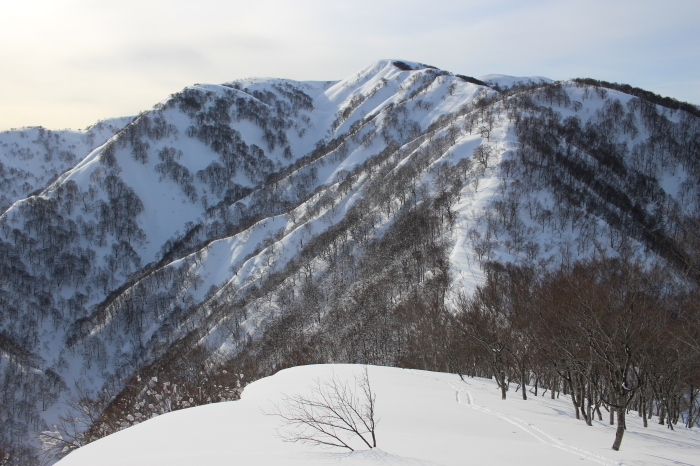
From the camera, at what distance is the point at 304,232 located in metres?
140

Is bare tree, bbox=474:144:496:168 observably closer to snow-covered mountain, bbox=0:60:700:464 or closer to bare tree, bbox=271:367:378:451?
snow-covered mountain, bbox=0:60:700:464

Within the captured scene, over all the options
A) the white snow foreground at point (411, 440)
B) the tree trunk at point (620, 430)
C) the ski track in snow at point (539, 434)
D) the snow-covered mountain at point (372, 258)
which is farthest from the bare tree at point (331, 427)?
the snow-covered mountain at point (372, 258)

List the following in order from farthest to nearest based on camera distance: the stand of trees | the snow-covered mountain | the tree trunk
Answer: the snow-covered mountain
the stand of trees
the tree trunk

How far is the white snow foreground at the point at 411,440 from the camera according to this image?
11.5 meters

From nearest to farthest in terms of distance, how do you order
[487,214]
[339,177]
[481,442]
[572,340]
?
[481,442]
[572,340]
[487,214]
[339,177]

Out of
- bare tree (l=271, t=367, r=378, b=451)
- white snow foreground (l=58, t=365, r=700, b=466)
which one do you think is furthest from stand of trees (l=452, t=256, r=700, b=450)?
bare tree (l=271, t=367, r=378, b=451)

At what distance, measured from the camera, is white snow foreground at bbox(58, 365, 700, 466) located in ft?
37.8

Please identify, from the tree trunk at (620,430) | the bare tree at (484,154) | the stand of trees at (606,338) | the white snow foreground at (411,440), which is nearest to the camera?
the white snow foreground at (411,440)

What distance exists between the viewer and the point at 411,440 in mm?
13328

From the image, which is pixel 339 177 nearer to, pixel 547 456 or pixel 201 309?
pixel 201 309

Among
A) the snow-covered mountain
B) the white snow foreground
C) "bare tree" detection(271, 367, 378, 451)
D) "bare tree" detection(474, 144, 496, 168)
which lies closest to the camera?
the white snow foreground

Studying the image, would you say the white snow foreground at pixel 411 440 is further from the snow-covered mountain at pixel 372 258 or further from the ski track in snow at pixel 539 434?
the snow-covered mountain at pixel 372 258

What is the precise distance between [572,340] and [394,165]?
139 meters

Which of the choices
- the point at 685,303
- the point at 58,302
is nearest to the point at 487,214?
the point at 685,303
